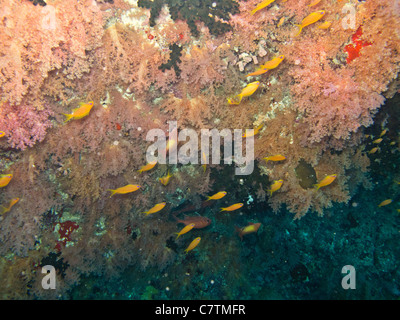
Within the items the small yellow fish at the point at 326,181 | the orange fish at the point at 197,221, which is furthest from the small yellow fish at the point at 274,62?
the orange fish at the point at 197,221

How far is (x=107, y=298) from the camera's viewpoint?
558 cm

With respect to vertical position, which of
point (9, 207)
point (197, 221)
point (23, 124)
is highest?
point (23, 124)

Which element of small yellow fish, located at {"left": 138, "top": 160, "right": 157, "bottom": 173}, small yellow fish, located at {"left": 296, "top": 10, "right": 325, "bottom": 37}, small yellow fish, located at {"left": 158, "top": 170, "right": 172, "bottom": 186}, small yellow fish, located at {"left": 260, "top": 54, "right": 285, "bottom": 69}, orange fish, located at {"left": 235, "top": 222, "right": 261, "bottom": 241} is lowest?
orange fish, located at {"left": 235, "top": 222, "right": 261, "bottom": 241}

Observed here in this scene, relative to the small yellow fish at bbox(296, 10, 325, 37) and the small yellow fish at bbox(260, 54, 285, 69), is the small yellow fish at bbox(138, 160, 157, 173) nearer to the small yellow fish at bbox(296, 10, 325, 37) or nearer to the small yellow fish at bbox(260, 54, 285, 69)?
the small yellow fish at bbox(260, 54, 285, 69)

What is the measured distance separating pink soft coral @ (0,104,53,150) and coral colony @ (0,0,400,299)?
20mm

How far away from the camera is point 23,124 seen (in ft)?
11.2

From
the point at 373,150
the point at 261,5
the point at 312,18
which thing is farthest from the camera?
the point at 373,150

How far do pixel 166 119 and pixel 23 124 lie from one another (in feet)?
7.27

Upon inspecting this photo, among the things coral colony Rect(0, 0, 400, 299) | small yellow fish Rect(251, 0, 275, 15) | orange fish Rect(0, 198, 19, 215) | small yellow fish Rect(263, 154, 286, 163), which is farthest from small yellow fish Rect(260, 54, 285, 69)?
orange fish Rect(0, 198, 19, 215)

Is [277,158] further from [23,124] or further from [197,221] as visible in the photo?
[23,124]

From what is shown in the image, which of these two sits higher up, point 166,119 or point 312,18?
point 312,18

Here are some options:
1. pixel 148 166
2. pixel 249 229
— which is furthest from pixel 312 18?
pixel 249 229

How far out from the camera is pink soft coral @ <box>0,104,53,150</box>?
10.7 feet
